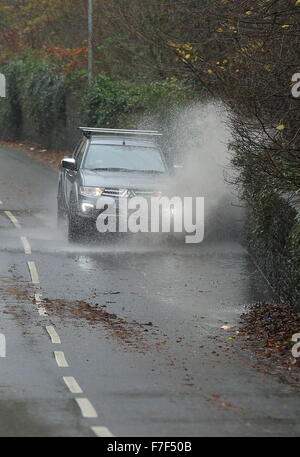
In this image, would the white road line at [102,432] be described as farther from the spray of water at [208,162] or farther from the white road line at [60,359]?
the spray of water at [208,162]

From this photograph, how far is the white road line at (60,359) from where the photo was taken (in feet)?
39.2

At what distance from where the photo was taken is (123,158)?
2195 cm

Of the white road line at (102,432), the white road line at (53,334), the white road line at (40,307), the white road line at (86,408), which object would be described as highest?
the white road line at (102,432)

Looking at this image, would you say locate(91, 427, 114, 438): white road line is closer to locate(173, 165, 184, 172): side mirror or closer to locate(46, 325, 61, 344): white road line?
locate(46, 325, 61, 344): white road line

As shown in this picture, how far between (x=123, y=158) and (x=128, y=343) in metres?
9.06

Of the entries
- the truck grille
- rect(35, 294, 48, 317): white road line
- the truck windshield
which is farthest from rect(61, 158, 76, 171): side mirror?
rect(35, 294, 48, 317): white road line

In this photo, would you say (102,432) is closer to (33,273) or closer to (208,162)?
(33,273)

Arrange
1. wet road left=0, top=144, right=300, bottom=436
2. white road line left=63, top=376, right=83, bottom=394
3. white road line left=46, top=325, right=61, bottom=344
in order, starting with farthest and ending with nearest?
white road line left=46, top=325, right=61, bottom=344
white road line left=63, top=376, right=83, bottom=394
wet road left=0, top=144, right=300, bottom=436

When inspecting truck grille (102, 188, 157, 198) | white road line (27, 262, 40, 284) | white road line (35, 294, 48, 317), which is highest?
truck grille (102, 188, 157, 198)

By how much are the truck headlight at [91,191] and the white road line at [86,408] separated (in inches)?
417

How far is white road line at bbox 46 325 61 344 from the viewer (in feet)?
43.4

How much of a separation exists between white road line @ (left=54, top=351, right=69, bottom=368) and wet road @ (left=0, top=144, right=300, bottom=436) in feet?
0.04

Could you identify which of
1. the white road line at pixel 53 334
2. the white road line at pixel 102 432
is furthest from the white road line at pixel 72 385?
the white road line at pixel 53 334

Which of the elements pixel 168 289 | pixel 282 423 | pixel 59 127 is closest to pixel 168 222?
A: pixel 168 289
